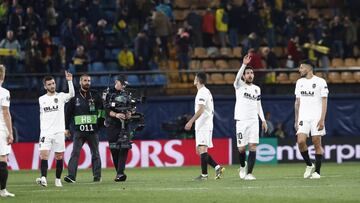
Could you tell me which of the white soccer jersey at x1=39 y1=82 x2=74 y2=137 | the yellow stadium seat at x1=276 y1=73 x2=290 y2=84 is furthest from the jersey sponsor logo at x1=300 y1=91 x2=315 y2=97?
the yellow stadium seat at x1=276 y1=73 x2=290 y2=84

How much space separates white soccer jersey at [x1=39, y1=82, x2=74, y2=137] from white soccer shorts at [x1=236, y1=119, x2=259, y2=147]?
147 inches

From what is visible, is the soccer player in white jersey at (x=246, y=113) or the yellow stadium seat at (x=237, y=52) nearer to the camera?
the soccer player in white jersey at (x=246, y=113)

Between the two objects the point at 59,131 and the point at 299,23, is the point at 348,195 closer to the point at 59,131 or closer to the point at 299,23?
the point at 59,131

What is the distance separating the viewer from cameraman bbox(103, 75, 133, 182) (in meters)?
21.5

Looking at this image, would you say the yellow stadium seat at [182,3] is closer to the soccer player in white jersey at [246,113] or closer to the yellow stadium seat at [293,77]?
the yellow stadium seat at [293,77]

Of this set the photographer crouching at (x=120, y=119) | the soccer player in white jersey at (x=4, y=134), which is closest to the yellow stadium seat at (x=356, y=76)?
the photographer crouching at (x=120, y=119)

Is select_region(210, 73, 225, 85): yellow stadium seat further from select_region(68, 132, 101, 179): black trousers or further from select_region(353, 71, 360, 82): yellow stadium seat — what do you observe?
select_region(68, 132, 101, 179): black trousers

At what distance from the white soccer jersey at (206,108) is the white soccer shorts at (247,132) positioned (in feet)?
2.30

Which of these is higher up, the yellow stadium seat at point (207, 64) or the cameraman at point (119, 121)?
the yellow stadium seat at point (207, 64)

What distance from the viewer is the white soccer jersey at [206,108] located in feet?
70.1

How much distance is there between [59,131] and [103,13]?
1589cm

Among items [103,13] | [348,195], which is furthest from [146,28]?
[348,195]

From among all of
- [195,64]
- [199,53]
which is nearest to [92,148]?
[195,64]

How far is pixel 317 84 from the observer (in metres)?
20.7
